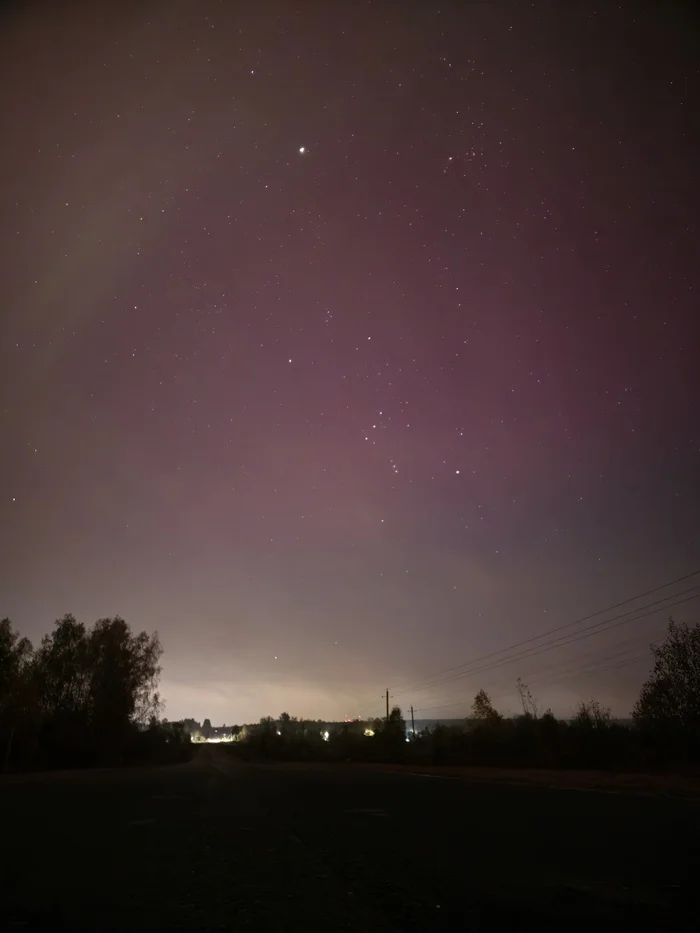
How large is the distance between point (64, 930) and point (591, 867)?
5478 millimetres

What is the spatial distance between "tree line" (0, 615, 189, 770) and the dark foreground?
1306 inches

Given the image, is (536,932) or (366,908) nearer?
(536,932)

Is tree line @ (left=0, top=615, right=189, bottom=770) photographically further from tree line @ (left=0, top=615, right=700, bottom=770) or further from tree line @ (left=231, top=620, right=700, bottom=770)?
tree line @ (left=231, top=620, right=700, bottom=770)

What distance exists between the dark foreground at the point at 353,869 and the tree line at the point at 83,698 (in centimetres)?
3316

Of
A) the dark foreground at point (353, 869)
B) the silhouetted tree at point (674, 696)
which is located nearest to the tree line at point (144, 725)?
the silhouetted tree at point (674, 696)

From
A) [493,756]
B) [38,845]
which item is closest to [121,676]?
[493,756]

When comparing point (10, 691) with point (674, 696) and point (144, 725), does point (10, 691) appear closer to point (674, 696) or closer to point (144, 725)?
point (144, 725)

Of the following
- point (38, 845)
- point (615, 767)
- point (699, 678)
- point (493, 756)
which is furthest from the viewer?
point (493, 756)

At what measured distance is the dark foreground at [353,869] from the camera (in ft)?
15.5

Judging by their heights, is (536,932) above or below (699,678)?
below

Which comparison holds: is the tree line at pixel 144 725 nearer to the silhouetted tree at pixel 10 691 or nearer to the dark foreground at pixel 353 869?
the silhouetted tree at pixel 10 691

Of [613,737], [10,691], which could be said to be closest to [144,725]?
[10,691]

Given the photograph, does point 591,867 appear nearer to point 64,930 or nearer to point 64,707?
point 64,930

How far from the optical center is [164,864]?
22.6ft
